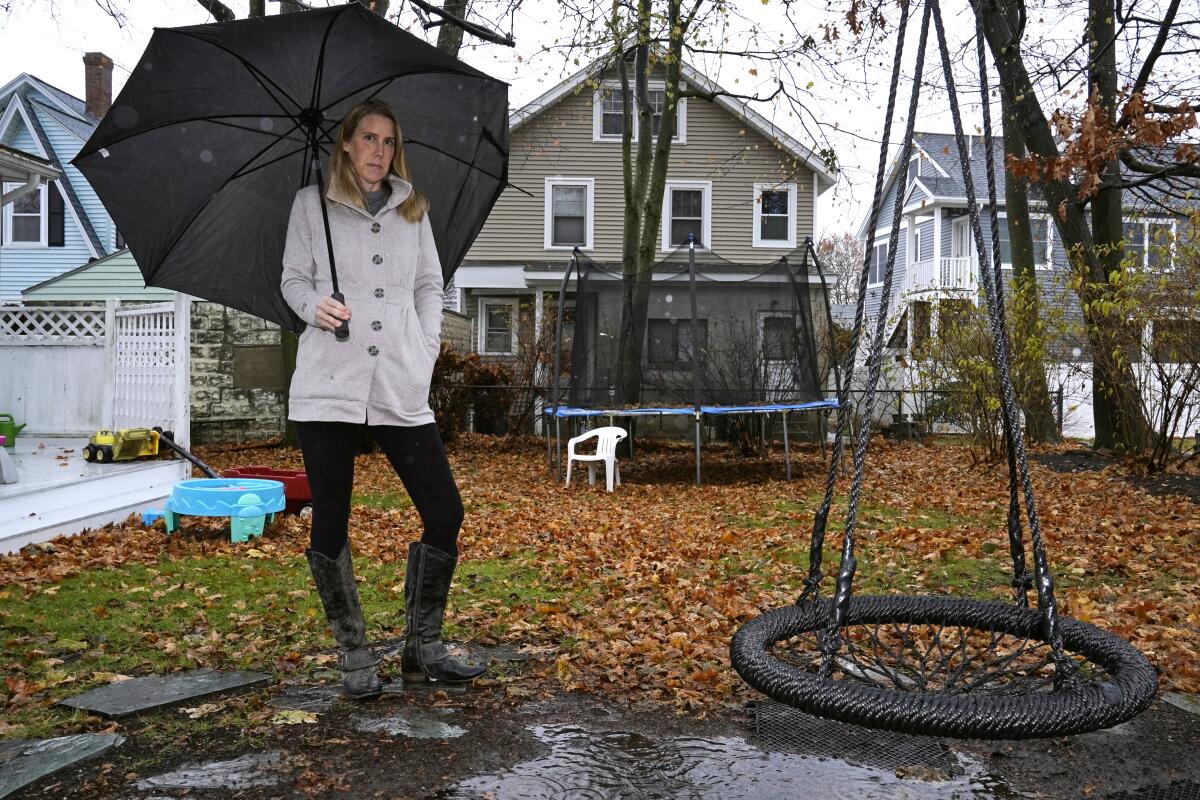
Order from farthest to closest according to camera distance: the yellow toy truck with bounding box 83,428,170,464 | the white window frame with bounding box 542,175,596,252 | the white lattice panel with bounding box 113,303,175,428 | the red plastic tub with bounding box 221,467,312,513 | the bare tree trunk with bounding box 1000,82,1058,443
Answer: the white window frame with bounding box 542,175,596,252 < the bare tree trunk with bounding box 1000,82,1058,443 < the white lattice panel with bounding box 113,303,175,428 < the yellow toy truck with bounding box 83,428,170,464 < the red plastic tub with bounding box 221,467,312,513

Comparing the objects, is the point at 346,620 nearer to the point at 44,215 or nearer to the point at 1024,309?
the point at 1024,309

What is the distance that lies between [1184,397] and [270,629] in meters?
8.20

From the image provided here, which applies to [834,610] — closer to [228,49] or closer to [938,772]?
[938,772]

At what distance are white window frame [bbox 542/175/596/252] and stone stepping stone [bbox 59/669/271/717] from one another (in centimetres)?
1840

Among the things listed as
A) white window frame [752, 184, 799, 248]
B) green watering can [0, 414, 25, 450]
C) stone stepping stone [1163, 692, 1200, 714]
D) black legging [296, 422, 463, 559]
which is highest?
white window frame [752, 184, 799, 248]

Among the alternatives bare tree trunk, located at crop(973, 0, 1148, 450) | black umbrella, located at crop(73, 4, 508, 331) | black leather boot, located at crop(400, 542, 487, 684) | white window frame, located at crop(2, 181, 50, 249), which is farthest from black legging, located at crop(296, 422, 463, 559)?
white window frame, located at crop(2, 181, 50, 249)

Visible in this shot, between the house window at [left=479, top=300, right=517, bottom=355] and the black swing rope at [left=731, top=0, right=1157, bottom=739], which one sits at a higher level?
the house window at [left=479, top=300, right=517, bottom=355]

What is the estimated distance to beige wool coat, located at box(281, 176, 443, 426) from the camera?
325 cm

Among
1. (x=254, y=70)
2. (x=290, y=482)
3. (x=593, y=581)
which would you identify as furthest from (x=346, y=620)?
(x=290, y=482)

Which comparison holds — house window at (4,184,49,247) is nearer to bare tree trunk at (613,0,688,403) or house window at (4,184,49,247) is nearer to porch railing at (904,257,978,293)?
bare tree trunk at (613,0,688,403)

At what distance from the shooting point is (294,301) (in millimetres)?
3303

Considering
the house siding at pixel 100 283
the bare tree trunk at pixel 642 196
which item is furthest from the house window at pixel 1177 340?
the house siding at pixel 100 283

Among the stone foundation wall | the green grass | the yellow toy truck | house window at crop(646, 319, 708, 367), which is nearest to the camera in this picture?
the yellow toy truck

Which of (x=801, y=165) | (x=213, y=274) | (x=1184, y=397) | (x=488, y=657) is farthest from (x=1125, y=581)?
(x=801, y=165)
